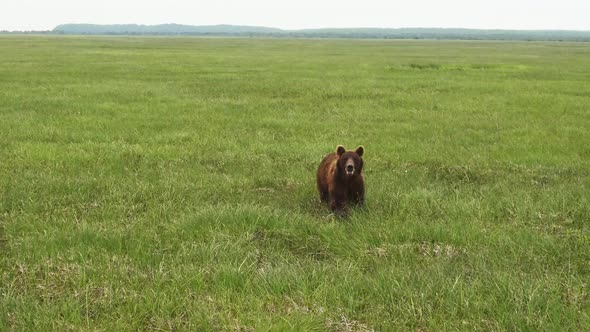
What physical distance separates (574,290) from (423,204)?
3.30m

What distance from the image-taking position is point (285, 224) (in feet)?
24.6

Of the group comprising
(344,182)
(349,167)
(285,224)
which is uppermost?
(349,167)

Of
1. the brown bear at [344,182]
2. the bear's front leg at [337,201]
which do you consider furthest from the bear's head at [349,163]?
the bear's front leg at [337,201]

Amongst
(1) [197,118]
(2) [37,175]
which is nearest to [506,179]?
(2) [37,175]

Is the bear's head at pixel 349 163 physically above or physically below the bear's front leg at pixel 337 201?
above

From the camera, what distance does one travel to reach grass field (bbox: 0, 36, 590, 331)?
5043mm

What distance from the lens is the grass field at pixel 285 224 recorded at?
16.5 ft

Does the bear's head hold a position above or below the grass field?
above

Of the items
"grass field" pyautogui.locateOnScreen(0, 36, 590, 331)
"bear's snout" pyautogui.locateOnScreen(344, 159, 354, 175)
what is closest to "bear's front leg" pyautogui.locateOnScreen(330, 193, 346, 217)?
"grass field" pyautogui.locateOnScreen(0, 36, 590, 331)

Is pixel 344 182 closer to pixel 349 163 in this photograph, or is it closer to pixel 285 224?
pixel 349 163

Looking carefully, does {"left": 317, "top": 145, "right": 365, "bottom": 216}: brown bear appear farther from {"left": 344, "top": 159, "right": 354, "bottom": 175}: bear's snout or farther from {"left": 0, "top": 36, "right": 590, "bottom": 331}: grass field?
{"left": 0, "top": 36, "right": 590, "bottom": 331}: grass field

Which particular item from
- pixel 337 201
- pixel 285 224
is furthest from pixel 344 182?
pixel 285 224

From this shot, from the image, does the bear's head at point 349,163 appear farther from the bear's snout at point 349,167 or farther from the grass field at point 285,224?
the grass field at point 285,224

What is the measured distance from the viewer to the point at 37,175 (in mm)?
10039
